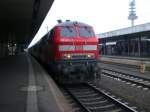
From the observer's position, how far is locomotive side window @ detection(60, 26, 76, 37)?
1600 centimetres

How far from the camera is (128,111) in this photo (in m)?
9.70

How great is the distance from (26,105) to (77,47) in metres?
6.95

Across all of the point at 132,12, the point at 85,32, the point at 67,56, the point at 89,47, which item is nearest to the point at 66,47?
the point at 67,56

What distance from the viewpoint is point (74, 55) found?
610 inches

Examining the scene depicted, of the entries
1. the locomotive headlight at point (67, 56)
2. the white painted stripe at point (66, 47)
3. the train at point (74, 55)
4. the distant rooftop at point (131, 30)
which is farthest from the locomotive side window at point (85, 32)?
the distant rooftop at point (131, 30)

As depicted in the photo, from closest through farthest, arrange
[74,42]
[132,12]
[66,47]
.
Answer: [66,47] < [74,42] < [132,12]

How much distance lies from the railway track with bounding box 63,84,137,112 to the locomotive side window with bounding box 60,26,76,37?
8.55ft

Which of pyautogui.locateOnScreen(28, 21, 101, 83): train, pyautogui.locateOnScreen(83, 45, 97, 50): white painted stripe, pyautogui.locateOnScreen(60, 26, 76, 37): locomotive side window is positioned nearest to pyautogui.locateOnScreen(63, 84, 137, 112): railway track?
pyautogui.locateOnScreen(28, 21, 101, 83): train

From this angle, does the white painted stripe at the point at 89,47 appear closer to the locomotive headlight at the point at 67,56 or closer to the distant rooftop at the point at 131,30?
the locomotive headlight at the point at 67,56

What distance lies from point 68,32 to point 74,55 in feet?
4.58

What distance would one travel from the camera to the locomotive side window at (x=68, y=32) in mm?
15995

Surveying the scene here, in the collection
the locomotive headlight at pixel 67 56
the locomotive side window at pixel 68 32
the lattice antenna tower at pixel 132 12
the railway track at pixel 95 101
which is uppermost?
the lattice antenna tower at pixel 132 12

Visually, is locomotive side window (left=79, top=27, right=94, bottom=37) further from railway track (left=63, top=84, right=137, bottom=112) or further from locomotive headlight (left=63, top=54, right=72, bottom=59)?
railway track (left=63, top=84, right=137, bottom=112)

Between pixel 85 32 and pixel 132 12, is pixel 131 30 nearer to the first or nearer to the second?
pixel 85 32
